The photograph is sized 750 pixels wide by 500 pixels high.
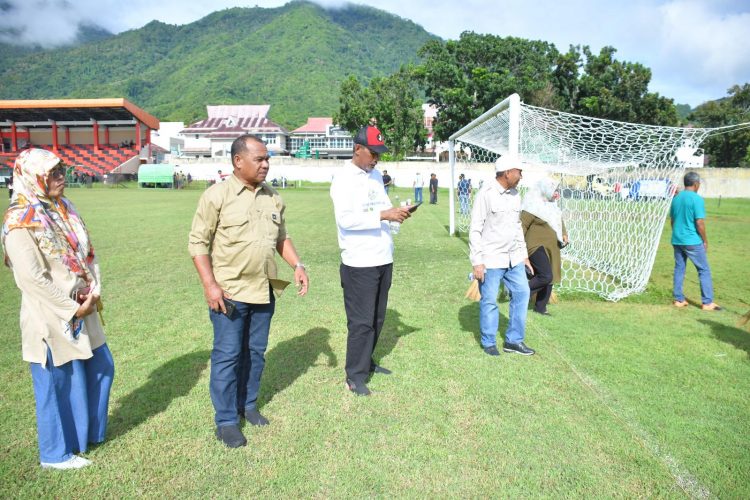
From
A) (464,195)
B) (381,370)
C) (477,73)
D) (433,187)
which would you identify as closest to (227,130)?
(477,73)

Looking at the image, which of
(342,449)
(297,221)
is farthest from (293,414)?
(297,221)

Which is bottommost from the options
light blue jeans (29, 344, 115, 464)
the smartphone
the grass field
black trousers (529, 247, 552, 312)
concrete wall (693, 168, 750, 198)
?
the grass field

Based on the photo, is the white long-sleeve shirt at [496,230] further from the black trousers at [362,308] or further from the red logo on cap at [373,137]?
the red logo on cap at [373,137]

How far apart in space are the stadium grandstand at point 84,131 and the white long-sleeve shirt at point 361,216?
4688 centimetres

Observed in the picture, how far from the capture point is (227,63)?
118 metres

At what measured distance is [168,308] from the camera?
613 centimetres

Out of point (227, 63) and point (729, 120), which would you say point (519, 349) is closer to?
point (729, 120)

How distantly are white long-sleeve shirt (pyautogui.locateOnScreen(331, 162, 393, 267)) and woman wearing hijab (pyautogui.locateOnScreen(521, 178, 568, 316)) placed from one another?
2.70 meters

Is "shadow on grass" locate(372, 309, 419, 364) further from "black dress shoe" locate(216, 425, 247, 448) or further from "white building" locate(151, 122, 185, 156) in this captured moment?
"white building" locate(151, 122, 185, 156)

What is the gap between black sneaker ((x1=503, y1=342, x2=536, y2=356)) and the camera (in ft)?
15.2

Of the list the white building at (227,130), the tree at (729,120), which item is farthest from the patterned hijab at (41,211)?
the white building at (227,130)

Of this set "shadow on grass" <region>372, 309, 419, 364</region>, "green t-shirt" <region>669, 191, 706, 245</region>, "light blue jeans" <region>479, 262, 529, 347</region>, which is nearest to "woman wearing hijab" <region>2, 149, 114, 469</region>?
"shadow on grass" <region>372, 309, 419, 364</region>

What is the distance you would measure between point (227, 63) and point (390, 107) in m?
82.1

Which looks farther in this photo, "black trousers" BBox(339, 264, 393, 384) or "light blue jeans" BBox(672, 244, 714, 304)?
"light blue jeans" BBox(672, 244, 714, 304)
